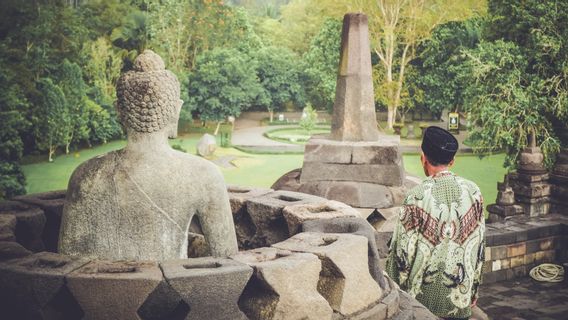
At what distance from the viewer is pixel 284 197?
3848mm

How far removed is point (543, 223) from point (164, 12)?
14.1 metres

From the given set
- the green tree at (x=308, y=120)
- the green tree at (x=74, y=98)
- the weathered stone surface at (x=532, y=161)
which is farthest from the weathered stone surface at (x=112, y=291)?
the green tree at (x=308, y=120)

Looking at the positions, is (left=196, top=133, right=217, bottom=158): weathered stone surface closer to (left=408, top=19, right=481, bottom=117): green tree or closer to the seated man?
(left=408, top=19, right=481, bottom=117): green tree

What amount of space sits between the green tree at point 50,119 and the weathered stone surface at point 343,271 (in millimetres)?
11244

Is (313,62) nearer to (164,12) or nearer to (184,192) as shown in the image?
(164,12)

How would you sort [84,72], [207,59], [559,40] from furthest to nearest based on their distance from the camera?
[207,59]
[84,72]
[559,40]

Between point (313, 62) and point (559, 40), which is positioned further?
point (313, 62)

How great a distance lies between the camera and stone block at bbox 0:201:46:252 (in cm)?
343

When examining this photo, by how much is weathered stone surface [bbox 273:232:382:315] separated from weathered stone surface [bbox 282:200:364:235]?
439 millimetres

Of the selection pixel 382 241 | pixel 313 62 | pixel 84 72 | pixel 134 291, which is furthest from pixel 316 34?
pixel 134 291

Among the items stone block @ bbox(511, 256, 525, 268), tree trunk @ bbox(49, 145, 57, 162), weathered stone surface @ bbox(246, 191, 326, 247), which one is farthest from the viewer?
tree trunk @ bbox(49, 145, 57, 162)

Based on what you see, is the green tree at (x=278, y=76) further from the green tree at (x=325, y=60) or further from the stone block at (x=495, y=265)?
the stone block at (x=495, y=265)

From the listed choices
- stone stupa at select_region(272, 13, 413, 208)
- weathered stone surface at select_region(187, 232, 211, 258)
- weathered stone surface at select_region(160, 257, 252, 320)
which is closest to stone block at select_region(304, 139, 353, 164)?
stone stupa at select_region(272, 13, 413, 208)

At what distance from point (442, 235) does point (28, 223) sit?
7.85ft
